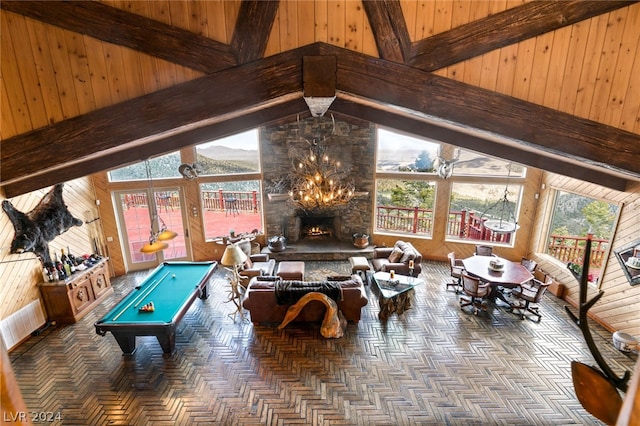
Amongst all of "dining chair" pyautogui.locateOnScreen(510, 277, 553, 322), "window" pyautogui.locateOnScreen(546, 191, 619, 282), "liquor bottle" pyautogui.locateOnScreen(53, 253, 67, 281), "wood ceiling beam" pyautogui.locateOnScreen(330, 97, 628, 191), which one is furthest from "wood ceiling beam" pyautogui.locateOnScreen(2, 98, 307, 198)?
"window" pyautogui.locateOnScreen(546, 191, 619, 282)

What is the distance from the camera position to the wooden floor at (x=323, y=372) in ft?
14.7

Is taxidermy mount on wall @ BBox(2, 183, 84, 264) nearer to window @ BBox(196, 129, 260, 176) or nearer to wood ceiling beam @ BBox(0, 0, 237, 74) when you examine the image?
window @ BBox(196, 129, 260, 176)

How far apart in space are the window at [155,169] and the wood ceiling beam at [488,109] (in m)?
7.28

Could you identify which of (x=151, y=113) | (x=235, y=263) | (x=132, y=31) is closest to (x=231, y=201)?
(x=235, y=263)

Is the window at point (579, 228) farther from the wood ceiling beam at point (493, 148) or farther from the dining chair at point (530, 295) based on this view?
the wood ceiling beam at point (493, 148)

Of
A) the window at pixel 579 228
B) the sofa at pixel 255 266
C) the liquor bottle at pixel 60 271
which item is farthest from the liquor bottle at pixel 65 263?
the window at pixel 579 228

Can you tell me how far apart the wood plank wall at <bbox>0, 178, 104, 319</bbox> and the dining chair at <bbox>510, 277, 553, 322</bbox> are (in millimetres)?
9637

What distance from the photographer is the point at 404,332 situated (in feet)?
20.2

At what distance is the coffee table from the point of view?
6535 millimetres

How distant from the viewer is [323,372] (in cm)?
521

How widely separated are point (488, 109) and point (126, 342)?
6.31 meters

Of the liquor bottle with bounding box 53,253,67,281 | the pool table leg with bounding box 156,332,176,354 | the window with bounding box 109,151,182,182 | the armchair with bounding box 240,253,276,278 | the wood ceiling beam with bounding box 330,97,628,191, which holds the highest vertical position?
the wood ceiling beam with bounding box 330,97,628,191

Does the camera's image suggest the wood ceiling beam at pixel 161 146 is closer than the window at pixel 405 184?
Yes

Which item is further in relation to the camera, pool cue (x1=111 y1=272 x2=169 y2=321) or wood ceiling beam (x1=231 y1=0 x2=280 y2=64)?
pool cue (x1=111 y1=272 x2=169 y2=321)
